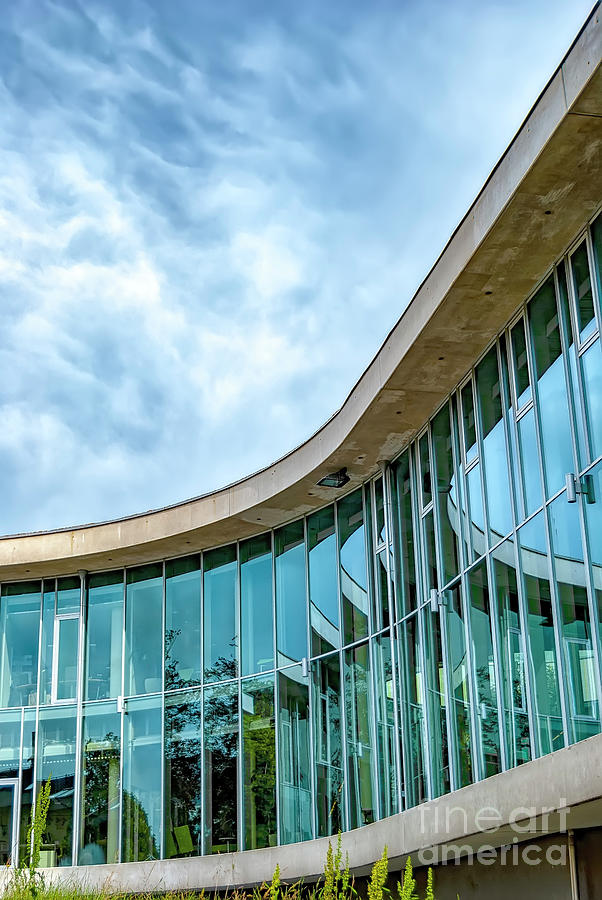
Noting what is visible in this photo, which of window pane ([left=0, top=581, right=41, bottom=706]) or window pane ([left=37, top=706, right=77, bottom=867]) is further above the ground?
window pane ([left=0, top=581, right=41, bottom=706])

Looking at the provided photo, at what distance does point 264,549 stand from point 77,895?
9.87m

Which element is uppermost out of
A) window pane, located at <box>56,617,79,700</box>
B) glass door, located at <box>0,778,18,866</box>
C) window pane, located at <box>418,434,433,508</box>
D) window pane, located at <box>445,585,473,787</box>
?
window pane, located at <box>418,434,433,508</box>

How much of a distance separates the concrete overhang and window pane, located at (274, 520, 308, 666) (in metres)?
3.51

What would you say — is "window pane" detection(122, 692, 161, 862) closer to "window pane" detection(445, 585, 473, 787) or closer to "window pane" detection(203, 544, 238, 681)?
"window pane" detection(203, 544, 238, 681)

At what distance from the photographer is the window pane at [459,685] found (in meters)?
15.0

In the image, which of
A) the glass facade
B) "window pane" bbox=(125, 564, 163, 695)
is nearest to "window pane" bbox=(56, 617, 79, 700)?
the glass facade

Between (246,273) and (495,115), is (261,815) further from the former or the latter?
(246,273)

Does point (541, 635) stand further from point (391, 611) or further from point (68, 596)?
point (68, 596)

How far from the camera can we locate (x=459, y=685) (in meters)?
15.3

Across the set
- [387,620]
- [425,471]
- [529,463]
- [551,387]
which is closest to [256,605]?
[387,620]

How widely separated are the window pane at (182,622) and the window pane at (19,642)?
301 centimetres

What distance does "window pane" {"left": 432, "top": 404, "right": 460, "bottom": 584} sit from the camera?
1572cm

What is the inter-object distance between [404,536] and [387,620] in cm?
150

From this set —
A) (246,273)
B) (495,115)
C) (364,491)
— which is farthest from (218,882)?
(246,273)
